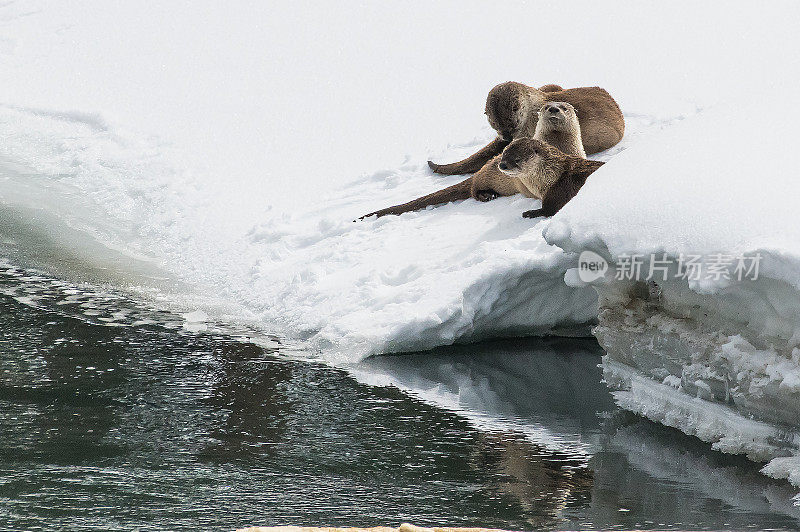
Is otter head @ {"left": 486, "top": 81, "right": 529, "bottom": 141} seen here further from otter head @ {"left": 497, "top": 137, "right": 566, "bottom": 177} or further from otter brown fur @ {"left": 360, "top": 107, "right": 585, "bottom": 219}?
otter head @ {"left": 497, "top": 137, "right": 566, "bottom": 177}

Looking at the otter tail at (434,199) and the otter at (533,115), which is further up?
the otter at (533,115)

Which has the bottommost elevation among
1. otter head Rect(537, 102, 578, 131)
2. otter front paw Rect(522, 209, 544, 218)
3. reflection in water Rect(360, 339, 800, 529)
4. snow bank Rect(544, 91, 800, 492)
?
reflection in water Rect(360, 339, 800, 529)

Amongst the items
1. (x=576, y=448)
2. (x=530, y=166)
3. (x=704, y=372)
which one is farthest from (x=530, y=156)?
(x=576, y=448)

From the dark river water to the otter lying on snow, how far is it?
1.21 meters

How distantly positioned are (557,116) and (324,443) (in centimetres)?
374

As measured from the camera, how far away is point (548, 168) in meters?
6.54

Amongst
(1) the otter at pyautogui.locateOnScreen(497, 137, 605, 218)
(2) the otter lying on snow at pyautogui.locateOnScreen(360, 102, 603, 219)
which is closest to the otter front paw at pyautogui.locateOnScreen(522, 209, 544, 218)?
(1) the otter at pyautogui.locateOnScreen(497, 137, 605, 218)

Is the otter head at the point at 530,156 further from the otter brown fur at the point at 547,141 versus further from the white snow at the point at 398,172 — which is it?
the otter brown fur at the point at 547,141

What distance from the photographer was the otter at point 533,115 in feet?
26.0

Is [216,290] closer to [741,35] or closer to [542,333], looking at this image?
[542,333]

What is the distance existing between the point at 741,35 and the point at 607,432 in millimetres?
10287

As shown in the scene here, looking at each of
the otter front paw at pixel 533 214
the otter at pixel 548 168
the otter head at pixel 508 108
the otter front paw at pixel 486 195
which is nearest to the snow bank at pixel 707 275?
the otter at pixel 548 168

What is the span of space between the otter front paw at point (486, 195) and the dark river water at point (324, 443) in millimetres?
1700

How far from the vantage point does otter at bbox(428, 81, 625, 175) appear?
7926 mm
